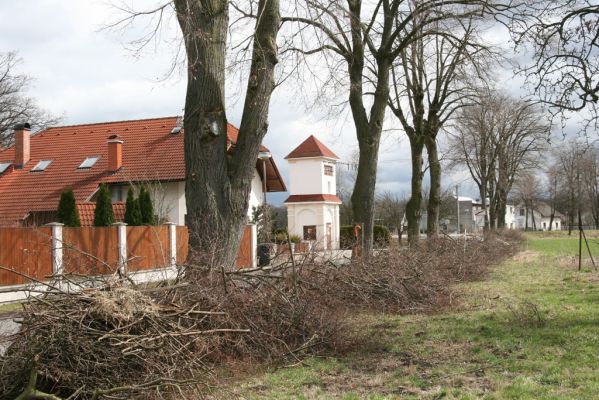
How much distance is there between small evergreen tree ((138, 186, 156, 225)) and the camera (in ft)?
83.6

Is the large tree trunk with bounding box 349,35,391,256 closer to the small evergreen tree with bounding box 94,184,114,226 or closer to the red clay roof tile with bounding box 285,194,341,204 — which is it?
the small evergreen tree with bounding box 94,184,114,226

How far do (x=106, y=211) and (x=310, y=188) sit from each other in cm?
2326

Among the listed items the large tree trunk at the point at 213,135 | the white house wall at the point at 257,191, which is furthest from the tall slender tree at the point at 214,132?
the white house wall at the point at 257,191

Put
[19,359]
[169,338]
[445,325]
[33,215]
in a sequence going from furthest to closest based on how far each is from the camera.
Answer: [33,215] → [445,325] → [169,338] → [19,359]

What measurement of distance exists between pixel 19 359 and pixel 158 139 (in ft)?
99.9

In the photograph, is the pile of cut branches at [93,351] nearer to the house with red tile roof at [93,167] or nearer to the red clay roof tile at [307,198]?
the house with red tile roof at [93,167]

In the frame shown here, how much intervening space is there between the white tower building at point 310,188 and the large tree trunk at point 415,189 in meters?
19.0

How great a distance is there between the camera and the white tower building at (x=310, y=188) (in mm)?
46312

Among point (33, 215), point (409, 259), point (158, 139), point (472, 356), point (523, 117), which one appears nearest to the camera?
point (472, 356)

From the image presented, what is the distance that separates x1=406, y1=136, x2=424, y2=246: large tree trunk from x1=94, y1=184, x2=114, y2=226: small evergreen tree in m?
11.7

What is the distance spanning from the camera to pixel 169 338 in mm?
6195

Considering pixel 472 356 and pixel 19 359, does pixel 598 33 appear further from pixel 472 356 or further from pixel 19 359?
pixel 19 359

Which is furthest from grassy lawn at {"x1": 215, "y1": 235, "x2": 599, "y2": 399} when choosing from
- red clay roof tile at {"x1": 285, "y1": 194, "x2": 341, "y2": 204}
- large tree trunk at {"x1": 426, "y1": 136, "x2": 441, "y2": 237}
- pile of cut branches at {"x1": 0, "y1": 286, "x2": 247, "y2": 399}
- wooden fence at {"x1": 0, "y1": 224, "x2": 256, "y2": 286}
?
red clay roof tile at {"x1": 285, "y1": 194, "x2": 341, "y2": 204}

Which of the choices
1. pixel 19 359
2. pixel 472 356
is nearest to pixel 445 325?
pixel 472 356
